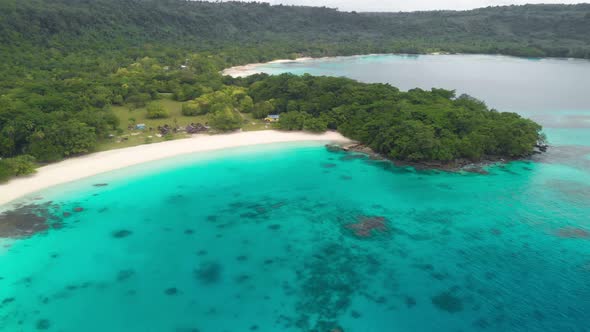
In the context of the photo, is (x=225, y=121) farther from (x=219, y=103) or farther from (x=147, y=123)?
(x=147, y=123)

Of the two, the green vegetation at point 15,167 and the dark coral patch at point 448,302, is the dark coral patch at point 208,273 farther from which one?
the green vegetation at point 15,167

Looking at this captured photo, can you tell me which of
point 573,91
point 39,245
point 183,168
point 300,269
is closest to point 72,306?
point 39,245

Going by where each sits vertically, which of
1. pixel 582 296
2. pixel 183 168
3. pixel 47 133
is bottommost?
pixel 582 296

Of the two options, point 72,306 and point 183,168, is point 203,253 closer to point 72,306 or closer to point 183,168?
point 72,306

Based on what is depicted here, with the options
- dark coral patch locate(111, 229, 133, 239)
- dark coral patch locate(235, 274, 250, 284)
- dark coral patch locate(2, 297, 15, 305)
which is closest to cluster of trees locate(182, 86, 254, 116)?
dark coral patch locate(111, 229, 133, 239)

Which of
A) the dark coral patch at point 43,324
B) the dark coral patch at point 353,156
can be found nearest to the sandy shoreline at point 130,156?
the dark coral patch at point 353,156

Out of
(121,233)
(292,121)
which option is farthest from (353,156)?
(121,233)
